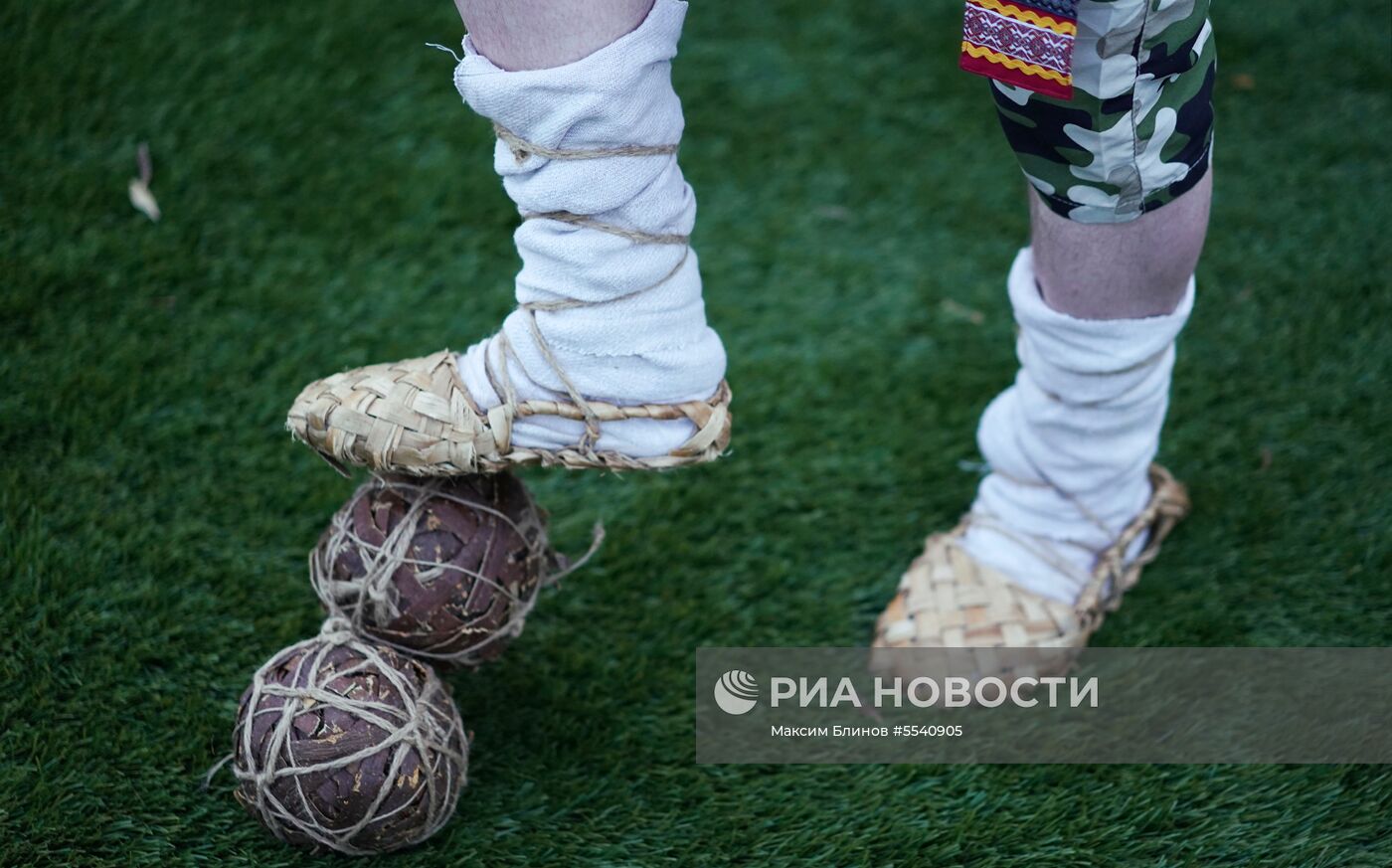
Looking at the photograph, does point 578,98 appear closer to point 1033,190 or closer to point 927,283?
point 1033,190

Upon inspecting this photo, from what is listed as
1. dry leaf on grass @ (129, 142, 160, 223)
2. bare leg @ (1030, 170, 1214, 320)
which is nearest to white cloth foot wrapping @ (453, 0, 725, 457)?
bare leg @ (1030, 170, 1214, 320)

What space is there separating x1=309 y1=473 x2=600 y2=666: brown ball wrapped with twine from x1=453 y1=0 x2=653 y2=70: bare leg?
452mm

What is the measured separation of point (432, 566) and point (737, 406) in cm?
77

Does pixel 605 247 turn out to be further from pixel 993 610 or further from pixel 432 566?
pixel 993 610

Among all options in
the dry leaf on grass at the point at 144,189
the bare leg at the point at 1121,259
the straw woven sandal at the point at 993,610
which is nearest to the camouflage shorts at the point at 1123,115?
the bare leg at the point at 1121,259

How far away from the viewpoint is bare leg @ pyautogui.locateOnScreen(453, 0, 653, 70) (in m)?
1.11

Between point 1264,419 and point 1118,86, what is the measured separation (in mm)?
973

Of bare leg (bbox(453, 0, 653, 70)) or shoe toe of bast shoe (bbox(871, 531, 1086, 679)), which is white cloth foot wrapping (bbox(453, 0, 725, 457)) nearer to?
bare leg (bbox(453, 0, 653, 70))

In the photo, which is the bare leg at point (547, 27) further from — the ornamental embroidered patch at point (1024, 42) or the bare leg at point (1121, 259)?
the bare leg at point (1121, 259)

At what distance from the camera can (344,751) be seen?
47.6 inches

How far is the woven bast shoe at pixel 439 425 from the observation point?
4.20 ft

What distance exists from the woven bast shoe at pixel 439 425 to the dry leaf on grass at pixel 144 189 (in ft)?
3.21

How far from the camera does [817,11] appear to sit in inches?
110

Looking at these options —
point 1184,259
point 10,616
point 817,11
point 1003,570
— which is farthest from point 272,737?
point 817,11
